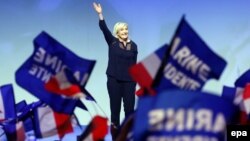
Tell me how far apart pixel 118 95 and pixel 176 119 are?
196 cm

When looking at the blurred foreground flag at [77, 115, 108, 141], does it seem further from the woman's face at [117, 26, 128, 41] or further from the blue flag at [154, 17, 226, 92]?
the woman's face at [117, 26, 128, 41]

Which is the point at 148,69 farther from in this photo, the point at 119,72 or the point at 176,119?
the point at 119,72

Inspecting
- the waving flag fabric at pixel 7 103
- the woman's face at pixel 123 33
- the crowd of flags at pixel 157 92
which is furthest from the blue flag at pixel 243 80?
the woman's face at pixel 123 33

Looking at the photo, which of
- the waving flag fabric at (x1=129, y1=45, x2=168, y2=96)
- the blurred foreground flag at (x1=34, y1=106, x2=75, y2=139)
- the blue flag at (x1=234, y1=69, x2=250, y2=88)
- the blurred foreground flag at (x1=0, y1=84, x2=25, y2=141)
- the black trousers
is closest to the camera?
the waving flag fabric at (x1=129, y1=45, x2=168, y2=96)

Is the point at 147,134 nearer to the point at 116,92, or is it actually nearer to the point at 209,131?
the point at 209,131

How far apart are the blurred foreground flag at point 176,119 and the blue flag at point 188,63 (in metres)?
0.15

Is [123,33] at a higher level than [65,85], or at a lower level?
higher

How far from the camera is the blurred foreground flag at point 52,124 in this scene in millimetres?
1826

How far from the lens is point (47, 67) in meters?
1.63

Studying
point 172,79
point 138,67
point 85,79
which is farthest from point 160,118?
point 85,79

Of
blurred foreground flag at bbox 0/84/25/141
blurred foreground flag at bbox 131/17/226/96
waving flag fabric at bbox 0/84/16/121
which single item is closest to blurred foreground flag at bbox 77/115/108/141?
blurred foreground flag at bbox 131/17/226/96

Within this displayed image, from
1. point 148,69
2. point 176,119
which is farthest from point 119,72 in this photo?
point 176,119

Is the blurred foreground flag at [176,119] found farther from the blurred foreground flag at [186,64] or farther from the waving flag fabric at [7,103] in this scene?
the waving flag fabric at [7,103]

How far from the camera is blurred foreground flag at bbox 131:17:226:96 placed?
53.2 inches
